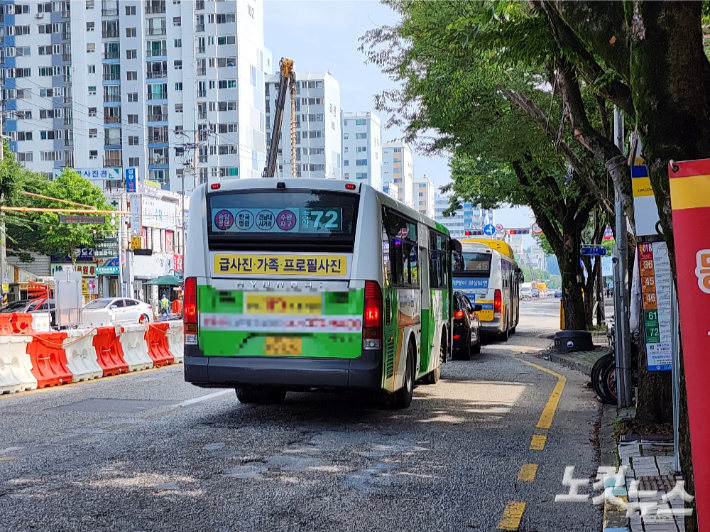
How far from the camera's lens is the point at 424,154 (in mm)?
25984

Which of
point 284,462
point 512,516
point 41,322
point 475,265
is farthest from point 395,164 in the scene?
point 512,516

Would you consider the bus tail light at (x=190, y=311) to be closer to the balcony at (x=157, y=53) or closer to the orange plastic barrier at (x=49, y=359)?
the orange plastic barrier at (x=49, y=359)

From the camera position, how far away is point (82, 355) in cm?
1620

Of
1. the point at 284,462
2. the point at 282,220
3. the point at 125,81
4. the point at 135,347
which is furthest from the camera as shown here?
the point at 125,81

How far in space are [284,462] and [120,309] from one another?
103 feet

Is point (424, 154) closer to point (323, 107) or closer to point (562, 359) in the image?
point (562, 359)

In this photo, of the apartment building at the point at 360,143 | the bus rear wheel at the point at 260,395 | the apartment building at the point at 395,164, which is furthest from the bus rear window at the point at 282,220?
the apartment building at the point at 395,164

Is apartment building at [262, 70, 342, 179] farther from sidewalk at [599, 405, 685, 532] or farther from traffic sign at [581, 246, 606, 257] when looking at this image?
sidewalk at [599, 405, 685, 532]

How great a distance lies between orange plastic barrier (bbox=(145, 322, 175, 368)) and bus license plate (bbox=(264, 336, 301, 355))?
991cm

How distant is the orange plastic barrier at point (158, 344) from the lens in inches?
766

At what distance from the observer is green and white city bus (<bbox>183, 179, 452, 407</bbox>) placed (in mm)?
9867

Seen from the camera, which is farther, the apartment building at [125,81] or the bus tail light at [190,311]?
the apartment building at [125,81]

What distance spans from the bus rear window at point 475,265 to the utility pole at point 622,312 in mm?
15824

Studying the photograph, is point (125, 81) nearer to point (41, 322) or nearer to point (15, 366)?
point (41, 322)
